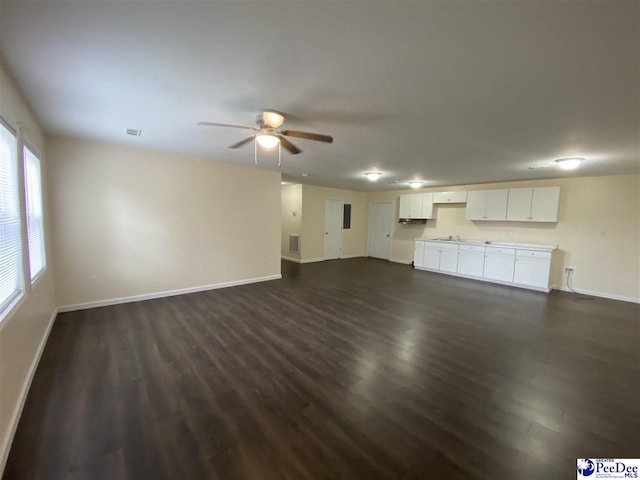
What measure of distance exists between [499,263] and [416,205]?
2.69 metres

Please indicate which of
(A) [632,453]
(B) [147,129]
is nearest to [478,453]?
(A) [632,453]

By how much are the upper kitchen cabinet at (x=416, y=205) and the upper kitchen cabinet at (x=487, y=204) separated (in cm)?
106

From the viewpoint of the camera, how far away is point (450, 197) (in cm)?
707

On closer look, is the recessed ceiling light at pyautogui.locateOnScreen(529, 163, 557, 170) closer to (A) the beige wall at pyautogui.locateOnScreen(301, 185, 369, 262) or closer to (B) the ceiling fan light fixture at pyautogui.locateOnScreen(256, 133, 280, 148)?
(B) the ceiling fan light fixture at pyautogui.locateOnScreen(256, 133, 280, 148)

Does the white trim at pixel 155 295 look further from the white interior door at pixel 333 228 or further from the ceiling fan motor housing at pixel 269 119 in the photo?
the ceiling fan motor housing at pixel 269 119

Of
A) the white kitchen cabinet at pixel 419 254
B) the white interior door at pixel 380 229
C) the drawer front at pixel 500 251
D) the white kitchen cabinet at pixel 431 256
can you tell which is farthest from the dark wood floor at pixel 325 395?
the white interior door at pixel 380 229

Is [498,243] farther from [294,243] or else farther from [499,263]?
[294,243]

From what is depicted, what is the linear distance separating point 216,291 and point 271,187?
2442 mm

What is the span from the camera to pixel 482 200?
6477mm

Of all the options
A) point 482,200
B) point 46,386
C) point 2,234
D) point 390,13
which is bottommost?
point 46,386

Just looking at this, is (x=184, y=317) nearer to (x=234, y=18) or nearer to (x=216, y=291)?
(x=216, y=291)

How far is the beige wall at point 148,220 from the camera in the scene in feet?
12.3

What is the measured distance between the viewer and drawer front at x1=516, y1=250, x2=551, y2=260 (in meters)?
5.39

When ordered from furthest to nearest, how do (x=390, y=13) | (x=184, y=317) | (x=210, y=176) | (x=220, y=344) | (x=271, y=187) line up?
1. (x=271, y=187)
2. (x=210, y=176)
3. (x=184, y=317)
4. (x=220, y=344)
5. (x=390, y=13)
